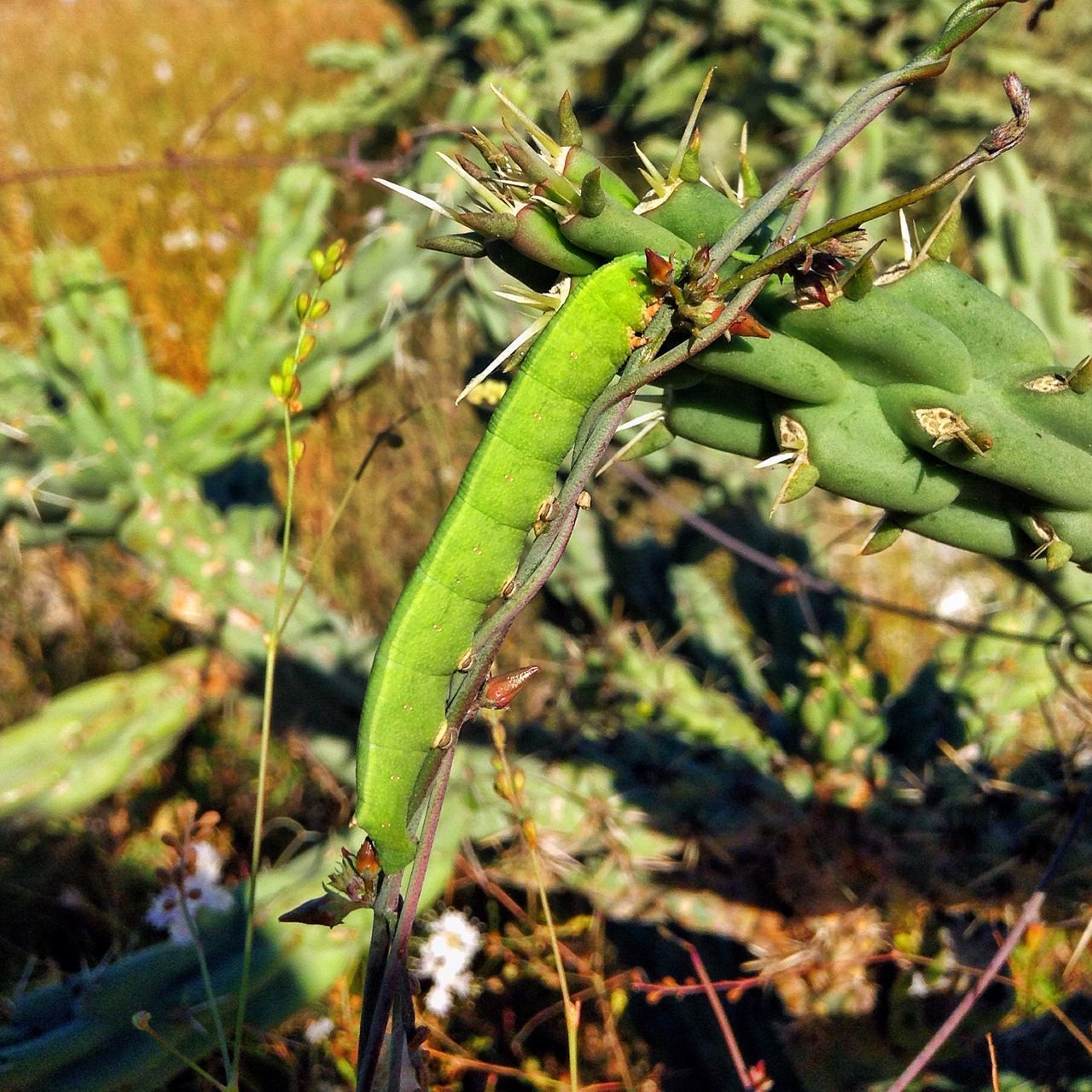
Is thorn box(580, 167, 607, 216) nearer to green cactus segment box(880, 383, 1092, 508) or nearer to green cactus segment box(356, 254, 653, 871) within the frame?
green cactus segment box(356, 254, 653, 871)

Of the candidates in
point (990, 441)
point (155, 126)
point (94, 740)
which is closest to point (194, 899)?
point (94, 740)

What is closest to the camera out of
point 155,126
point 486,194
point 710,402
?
point 486,194

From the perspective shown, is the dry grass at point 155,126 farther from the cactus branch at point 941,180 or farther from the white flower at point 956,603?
the cactus branch at point 941,180

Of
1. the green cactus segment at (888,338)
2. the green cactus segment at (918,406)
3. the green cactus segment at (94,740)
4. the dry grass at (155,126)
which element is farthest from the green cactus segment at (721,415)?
the dry grass at (155,126)

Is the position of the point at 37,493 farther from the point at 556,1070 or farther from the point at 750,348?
the point at 750,348

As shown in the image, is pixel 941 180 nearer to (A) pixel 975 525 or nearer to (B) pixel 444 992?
(A) pixel 975 525

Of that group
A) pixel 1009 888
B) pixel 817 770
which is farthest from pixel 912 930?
pixel 817 770

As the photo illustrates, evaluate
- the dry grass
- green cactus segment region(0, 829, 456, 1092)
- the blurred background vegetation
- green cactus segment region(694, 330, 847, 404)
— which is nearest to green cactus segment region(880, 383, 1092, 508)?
green cactus segment region(694, 330, 847, 404)
